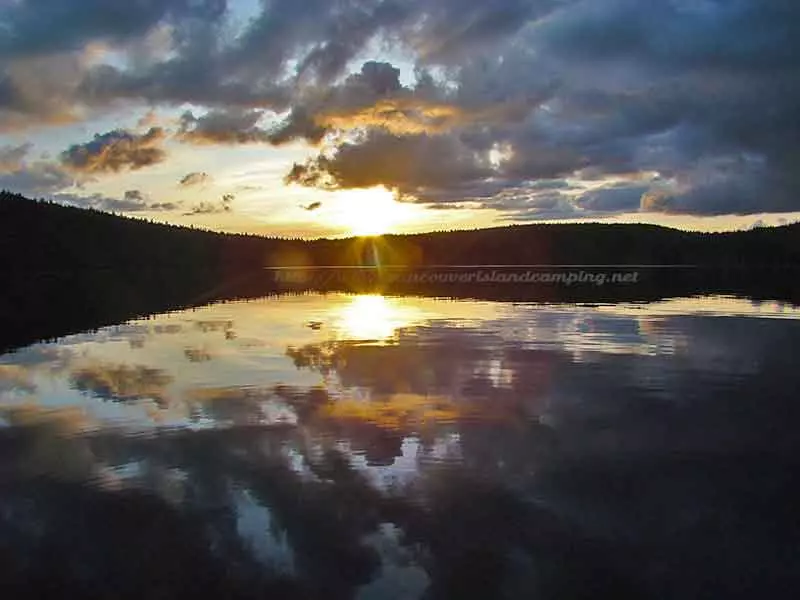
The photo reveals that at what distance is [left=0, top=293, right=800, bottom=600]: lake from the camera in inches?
353

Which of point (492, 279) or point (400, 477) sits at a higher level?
point (400, 477)

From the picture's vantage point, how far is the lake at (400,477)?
898cm

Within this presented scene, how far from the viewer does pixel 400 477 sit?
12352 mm

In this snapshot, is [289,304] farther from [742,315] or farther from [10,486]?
[10,486]

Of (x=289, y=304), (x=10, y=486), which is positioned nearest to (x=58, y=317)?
(x=289, y=304)

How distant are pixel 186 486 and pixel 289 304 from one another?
153ft

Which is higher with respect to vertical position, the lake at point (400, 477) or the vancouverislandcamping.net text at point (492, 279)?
the lake at point (400, 477)

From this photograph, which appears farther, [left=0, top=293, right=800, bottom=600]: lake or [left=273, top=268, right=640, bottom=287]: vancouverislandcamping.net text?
[left=273, top=268, right=640, bottom=287]: vancouverislandcamping.net text

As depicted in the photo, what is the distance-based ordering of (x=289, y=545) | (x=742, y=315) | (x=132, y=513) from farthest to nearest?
(x=742, y=315), (x=132, y=513), (x=289, y=545)

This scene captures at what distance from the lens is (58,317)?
45.3 m

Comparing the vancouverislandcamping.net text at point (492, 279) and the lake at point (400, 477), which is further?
the vancouverislandcamping.net text at point (492, 279)

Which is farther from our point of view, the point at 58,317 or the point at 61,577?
the point at 58,317

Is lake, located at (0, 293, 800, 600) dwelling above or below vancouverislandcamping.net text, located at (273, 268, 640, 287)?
above

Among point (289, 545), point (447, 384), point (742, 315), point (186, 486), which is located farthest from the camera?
point (742, 315)
